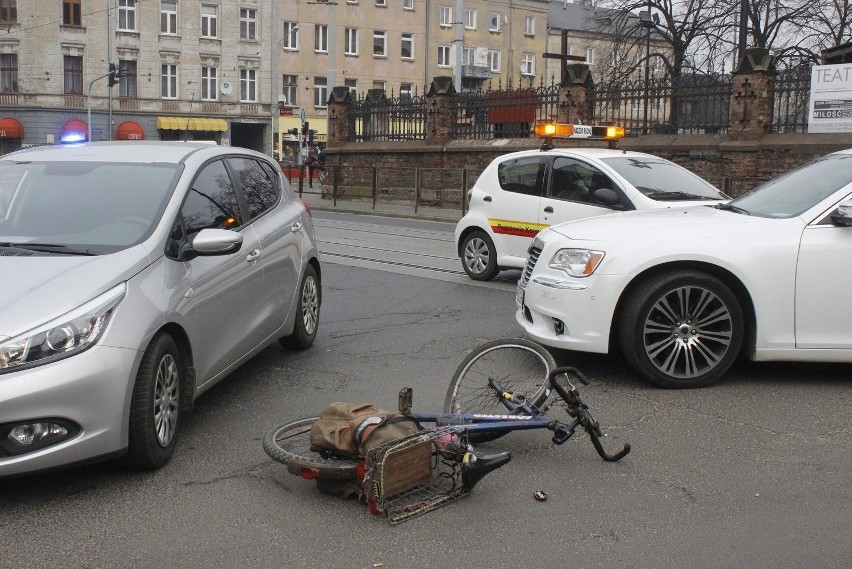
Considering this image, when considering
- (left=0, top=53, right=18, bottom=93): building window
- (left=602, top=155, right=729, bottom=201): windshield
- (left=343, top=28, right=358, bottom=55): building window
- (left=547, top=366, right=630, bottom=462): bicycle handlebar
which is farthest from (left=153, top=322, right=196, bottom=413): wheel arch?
(left=343, top=28, right=358, bottom=55): building window

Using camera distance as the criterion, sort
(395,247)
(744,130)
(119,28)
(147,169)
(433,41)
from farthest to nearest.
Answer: (433,41), (119,28), (744,130), (395,247), (147,169)

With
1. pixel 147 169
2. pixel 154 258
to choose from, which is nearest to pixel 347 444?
pixel 154 258

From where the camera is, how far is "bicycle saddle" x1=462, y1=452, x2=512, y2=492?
4426 millimetres

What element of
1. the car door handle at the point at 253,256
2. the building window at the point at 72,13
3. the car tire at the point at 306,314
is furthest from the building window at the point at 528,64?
the car door handle at the point at 253,256

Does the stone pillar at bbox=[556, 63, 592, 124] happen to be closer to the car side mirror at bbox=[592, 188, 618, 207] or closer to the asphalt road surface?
the car side mirror at bbox=[592, 188, 618, 207]

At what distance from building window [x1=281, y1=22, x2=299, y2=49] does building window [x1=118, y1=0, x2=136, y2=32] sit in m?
9.30

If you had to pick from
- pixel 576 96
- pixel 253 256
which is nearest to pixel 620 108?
pixel 576 96

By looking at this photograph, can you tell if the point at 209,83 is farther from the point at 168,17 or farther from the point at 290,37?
the point at 290,37

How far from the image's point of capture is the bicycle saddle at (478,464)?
4.43 meters

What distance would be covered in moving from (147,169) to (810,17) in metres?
36.9

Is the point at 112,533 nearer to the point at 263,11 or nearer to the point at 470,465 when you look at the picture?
the point at 470,465

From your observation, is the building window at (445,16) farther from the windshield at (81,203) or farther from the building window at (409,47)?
the windshield at (81,203)

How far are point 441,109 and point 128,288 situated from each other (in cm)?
2585

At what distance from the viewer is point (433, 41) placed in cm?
6931
